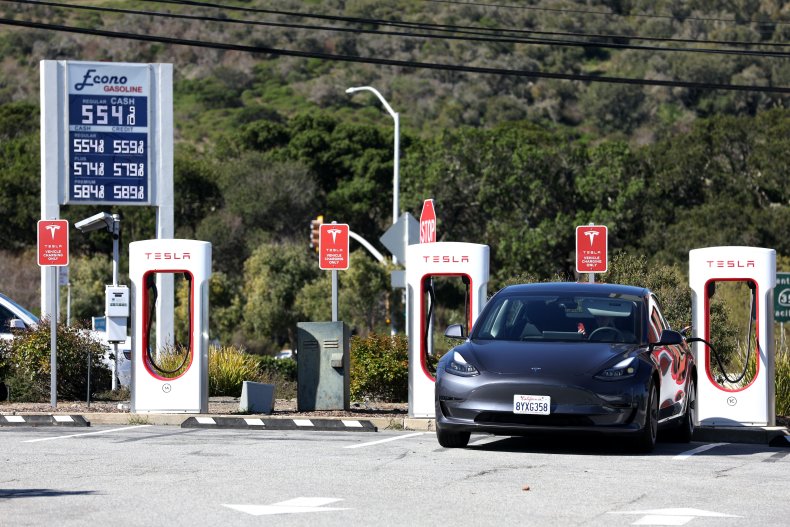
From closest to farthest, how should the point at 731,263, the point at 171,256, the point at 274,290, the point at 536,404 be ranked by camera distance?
the point at 536,404 → the point at 731,263 → the point at 171,256 → the point at 274,290

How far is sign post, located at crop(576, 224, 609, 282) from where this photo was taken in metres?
19.0

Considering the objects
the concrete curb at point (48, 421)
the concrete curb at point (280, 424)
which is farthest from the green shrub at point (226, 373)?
the concrete curb at point (280, 424)

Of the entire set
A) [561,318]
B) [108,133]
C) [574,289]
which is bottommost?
[561,318]

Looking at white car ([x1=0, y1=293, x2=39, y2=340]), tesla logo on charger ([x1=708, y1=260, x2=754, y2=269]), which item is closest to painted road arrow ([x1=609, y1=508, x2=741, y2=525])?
tesla logo on charger ([x1=708, y1=260, x2=754, y2=269])

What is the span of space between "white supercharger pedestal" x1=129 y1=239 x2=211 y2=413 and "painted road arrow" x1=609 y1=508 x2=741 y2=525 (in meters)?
8.26

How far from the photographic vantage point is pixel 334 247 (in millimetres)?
19234

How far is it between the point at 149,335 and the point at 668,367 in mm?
5977

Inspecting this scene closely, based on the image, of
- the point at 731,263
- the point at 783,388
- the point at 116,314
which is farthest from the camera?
the point at 116,314

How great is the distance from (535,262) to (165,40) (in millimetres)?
33983

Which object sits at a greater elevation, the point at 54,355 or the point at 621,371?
the point at 621,371

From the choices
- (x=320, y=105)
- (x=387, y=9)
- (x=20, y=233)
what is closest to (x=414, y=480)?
(x=20, y=233)

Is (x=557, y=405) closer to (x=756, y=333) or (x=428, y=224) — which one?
(x=756, y=333)

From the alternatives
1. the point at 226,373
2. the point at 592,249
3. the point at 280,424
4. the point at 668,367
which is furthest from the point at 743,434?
the point at 226,373

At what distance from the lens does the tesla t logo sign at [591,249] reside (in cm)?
1895
